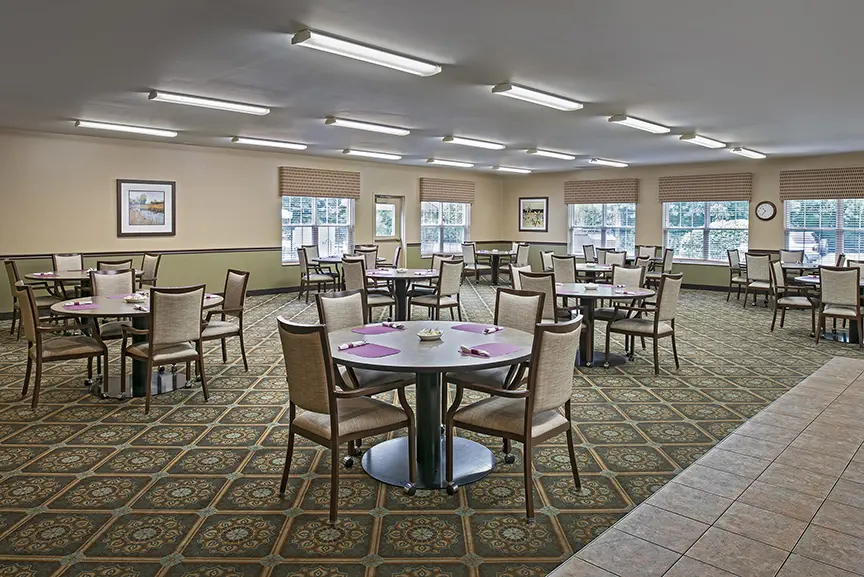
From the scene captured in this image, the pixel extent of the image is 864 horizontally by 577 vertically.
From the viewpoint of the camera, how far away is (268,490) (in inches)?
127

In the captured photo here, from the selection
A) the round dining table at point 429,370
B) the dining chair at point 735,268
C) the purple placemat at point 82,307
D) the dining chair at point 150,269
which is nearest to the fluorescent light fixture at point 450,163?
the dining chair at point 735,268

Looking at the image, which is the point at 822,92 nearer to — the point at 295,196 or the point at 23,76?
the point at 23,76

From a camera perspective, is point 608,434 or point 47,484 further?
point 608,434

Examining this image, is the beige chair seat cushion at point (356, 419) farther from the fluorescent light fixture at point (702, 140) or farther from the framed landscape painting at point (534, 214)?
the framed landscape painting at point (534, 214)

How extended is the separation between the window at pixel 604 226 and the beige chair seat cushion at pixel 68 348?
12103 millimetres

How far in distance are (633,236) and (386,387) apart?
1255 cm

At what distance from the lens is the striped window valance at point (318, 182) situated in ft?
38.9

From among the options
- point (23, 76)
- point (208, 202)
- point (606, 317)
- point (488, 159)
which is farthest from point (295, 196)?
point (606, 317)

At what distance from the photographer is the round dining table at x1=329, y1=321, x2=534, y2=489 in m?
3.05

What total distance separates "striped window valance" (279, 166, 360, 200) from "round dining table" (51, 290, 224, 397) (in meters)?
6.74

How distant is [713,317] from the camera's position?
936 cm

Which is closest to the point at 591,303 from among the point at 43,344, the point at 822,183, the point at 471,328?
the point at 471,328

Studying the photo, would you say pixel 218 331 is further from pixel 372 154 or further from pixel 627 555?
pixel 372 154

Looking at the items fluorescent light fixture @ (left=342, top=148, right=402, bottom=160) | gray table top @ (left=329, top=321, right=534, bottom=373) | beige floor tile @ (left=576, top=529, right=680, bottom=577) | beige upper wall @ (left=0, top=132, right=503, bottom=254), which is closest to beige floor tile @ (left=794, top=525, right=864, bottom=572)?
beige floor tile @ (left=576, top=529, right=680, bottom=577)
